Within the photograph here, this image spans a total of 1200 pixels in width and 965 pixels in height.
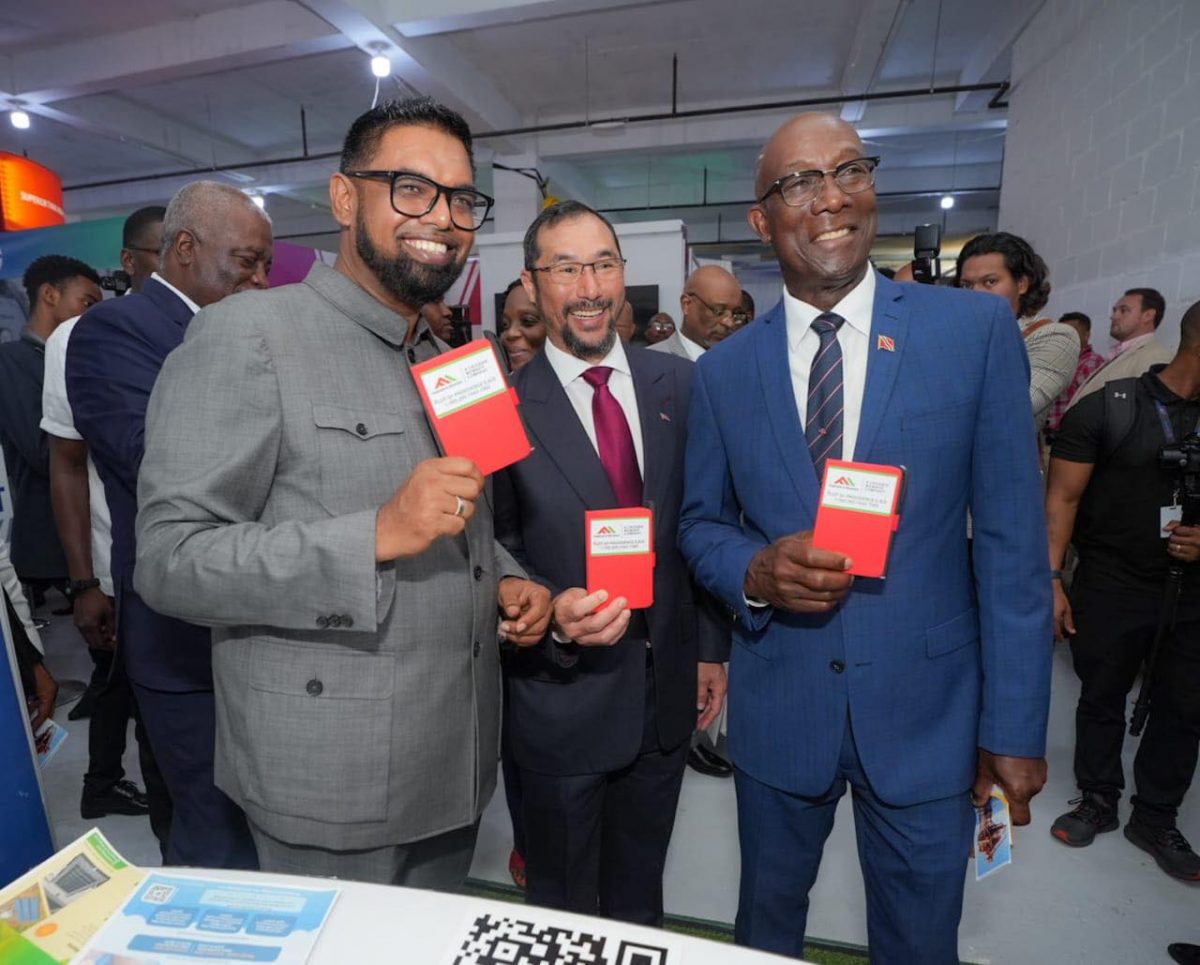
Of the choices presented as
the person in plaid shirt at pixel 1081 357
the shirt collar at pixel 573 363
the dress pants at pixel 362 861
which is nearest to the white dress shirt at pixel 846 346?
the shirt collar at pixel 573 363

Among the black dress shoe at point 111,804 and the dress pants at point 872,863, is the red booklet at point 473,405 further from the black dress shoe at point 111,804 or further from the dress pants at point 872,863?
the black dress shoe at point 111,804

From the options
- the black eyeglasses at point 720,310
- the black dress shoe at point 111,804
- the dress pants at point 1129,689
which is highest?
the black eyeglasses at point 720,310

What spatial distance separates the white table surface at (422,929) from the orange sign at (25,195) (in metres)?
6.66

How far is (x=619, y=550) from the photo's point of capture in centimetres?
129

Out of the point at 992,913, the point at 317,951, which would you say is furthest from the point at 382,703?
the point at 992,913

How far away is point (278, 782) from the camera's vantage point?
3.58 ft

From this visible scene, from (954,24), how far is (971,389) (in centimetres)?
755

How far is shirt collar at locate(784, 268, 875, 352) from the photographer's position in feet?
4.31

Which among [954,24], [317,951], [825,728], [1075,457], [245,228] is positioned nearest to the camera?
[317,951]

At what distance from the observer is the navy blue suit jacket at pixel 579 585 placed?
1.58m

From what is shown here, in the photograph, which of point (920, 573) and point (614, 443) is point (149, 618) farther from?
point (920, 573)

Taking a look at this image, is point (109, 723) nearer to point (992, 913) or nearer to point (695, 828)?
point (695, 828)

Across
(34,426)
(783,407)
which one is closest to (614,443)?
(783,407)

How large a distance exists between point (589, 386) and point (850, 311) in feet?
2.10
